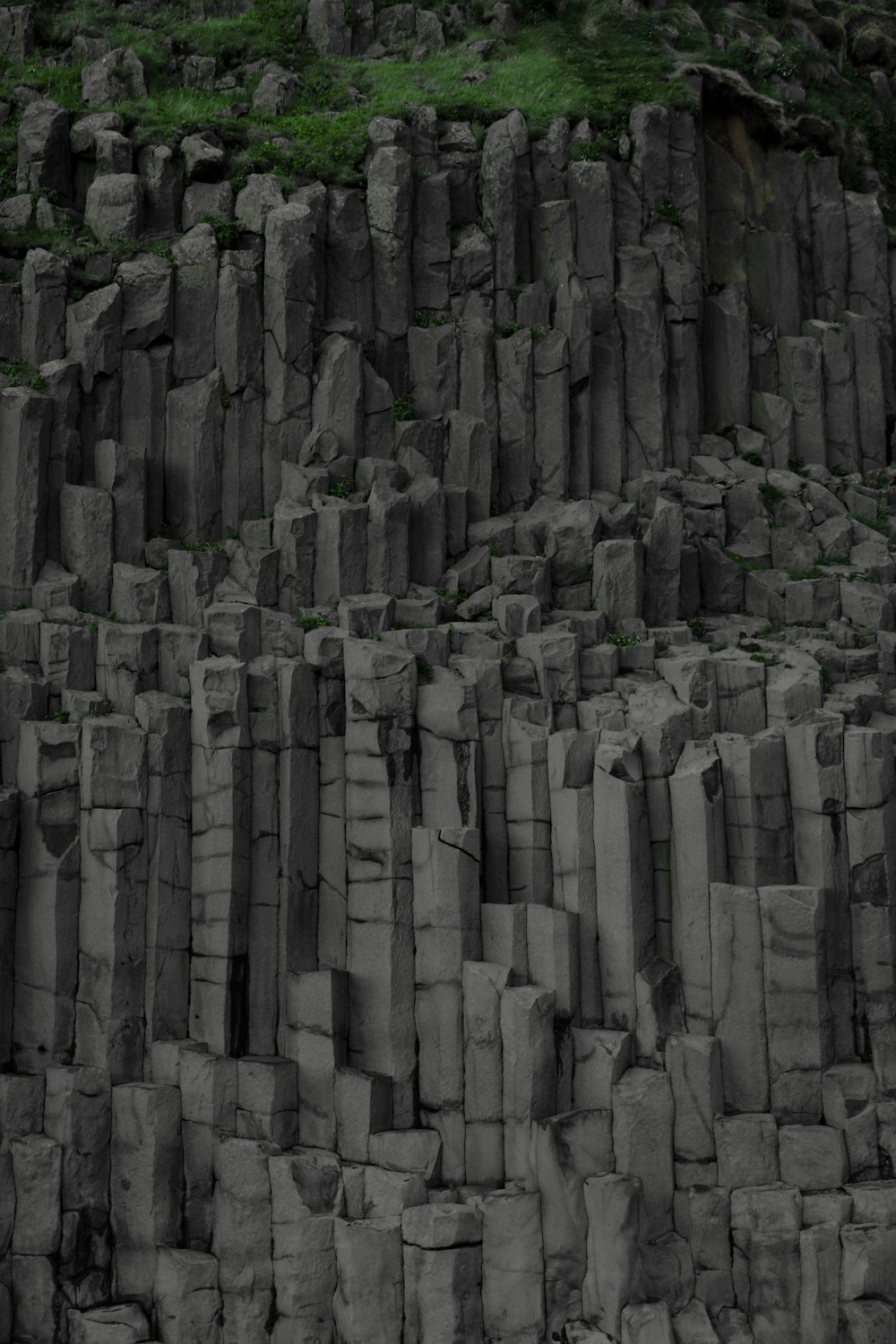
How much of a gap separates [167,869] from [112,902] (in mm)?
864

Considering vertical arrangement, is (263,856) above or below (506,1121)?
above

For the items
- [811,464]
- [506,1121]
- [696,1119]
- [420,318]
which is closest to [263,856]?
[506,1121]

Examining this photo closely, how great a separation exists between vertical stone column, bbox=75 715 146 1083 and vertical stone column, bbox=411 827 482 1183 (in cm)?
374

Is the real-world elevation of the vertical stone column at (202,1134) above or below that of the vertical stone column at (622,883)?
below

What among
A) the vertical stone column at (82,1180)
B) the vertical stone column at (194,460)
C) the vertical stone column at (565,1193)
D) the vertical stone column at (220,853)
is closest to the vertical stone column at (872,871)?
the vertical stone column at (565,1193)

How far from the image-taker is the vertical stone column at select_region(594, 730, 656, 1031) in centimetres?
2214

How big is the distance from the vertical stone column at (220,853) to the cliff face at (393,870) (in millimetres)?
60

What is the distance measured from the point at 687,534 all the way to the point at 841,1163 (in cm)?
1111

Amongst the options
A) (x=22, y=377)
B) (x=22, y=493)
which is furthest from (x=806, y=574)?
(x=22, y=377)

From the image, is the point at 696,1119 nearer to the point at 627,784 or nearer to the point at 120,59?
the point at 627,784

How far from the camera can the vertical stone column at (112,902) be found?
22.3 metres

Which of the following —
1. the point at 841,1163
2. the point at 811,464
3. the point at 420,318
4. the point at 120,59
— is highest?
the point at 120,59

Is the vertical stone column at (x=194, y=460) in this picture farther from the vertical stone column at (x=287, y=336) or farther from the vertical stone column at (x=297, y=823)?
the vertical stone column at (x=297, y=823)

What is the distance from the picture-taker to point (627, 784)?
22266 millimetres
